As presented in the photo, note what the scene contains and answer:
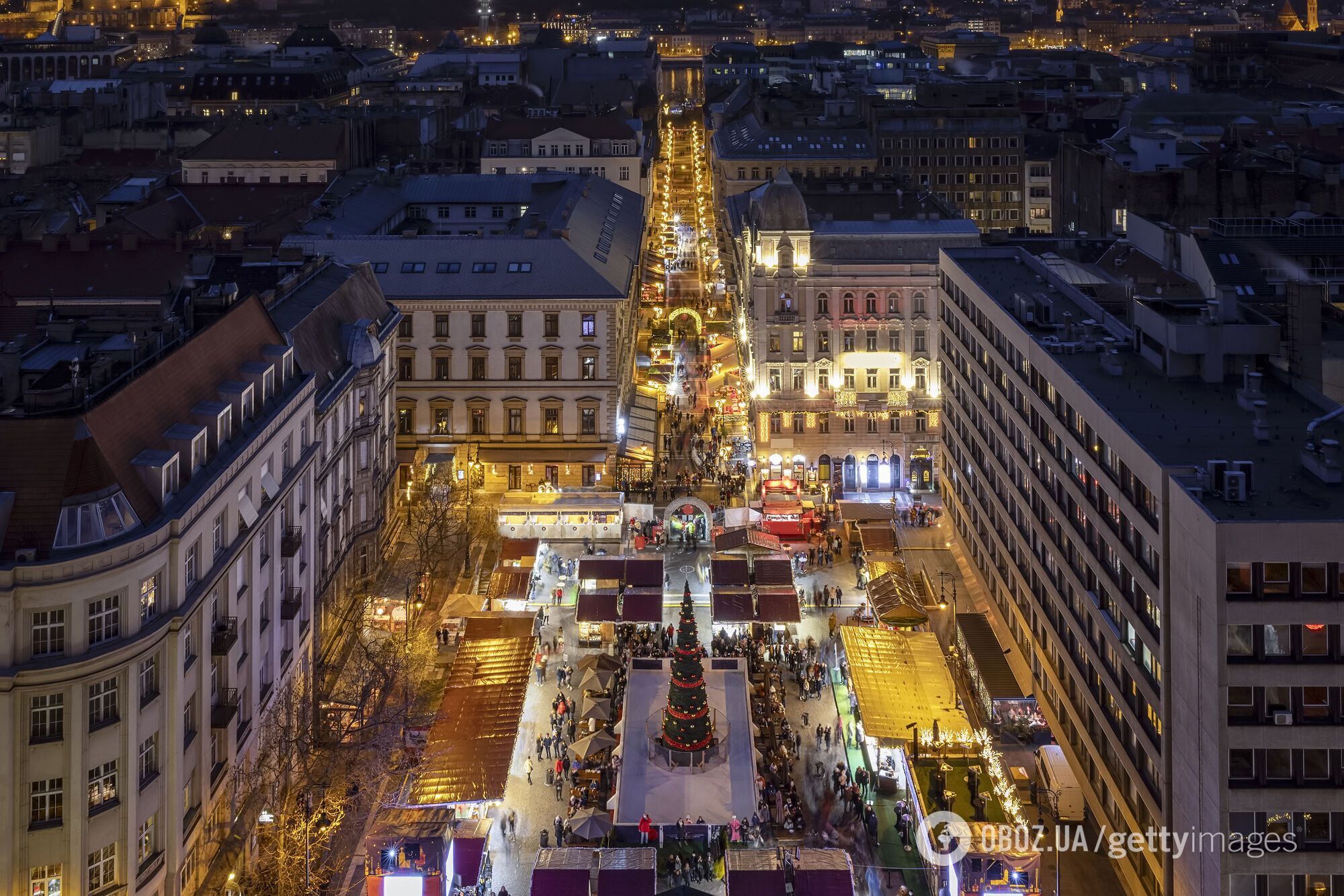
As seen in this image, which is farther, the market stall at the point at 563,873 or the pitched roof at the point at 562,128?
the pitched roof at the point at 562,128

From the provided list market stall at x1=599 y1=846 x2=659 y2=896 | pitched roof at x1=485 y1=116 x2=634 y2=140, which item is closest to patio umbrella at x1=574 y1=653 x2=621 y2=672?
market stall at x1=599 y1=846 x2=659 y2=896

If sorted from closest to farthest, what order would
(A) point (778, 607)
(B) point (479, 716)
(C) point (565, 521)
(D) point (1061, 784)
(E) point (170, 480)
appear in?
(E) point (170, 480)
(D) point (1061, 784)
(B) point (479, 716)
(A) point (778, 607)
(C) point (565, 521)

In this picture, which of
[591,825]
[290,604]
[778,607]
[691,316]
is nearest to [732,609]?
[778,607]

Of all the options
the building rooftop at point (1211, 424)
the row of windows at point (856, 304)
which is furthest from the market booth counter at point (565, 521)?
the building rooftop at point (1211, 424)

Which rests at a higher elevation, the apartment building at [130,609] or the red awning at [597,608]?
the apartment building at [130,609]

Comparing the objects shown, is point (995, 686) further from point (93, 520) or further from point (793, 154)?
point (793, 154)

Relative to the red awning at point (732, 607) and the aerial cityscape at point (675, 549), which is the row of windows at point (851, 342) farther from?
the red awning at point (732, 607)
